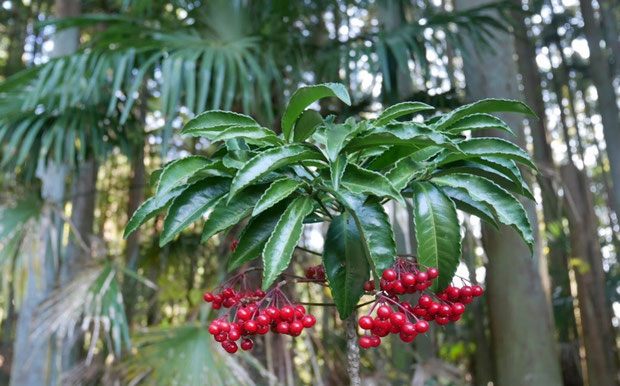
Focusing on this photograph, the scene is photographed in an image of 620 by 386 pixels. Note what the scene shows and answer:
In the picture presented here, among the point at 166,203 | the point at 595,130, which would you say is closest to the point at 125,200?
the point at 166,203

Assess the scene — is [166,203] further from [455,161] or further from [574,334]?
[574,334]

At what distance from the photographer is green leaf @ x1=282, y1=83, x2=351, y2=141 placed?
0.83 m

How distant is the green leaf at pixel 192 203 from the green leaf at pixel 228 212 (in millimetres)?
25

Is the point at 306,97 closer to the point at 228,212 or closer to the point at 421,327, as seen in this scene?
the point at 228,212

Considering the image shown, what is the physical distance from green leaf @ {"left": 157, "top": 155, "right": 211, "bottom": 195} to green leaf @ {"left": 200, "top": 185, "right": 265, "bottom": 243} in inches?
3.0

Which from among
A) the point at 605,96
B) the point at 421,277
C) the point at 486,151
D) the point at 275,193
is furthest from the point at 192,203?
the point at 605,96

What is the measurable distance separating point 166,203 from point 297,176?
9.6 inches

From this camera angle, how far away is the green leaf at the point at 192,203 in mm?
945

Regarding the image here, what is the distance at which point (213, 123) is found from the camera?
973 mm

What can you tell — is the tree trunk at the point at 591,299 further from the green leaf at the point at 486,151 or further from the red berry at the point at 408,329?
the red berry at the point at 408,329

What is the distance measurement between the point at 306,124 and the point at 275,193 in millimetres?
143

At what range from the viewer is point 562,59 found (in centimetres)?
841

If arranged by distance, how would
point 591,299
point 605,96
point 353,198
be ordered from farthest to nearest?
point 605,96, point 591,299, point 353,198

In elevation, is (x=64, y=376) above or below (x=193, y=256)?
below
